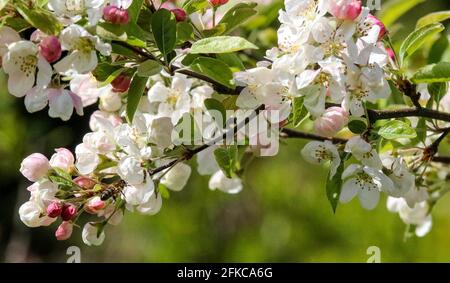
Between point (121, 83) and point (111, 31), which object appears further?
point (121, 83)

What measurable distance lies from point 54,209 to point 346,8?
0.41 metres

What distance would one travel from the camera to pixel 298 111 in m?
0.85

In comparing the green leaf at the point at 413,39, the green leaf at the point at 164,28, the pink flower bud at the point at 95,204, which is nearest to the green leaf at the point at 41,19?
the green leaf at the point at 164,28

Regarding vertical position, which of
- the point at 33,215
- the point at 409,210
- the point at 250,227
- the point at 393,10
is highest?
the point at 33,215

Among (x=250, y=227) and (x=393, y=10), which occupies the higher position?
(x=393, y=10)

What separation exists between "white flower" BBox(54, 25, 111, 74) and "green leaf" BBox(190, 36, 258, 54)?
10 centimetres

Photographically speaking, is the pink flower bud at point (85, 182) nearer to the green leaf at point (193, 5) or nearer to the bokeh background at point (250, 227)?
the green leaf at point (193, 5)

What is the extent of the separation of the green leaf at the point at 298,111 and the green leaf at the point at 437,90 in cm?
22

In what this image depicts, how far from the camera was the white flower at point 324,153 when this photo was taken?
0.91m

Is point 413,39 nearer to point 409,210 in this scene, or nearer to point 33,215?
point 409,210

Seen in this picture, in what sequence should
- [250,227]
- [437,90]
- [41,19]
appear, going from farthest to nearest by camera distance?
[250,227], [437,90], [41,19]

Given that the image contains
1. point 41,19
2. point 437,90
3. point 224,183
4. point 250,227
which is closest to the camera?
point 41,19

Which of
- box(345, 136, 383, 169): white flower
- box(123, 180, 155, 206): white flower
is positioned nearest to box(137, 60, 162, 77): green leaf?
box(123, 180, 155, 206): white flower

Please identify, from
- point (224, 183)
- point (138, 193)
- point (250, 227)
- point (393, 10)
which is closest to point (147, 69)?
point (138, 193)
